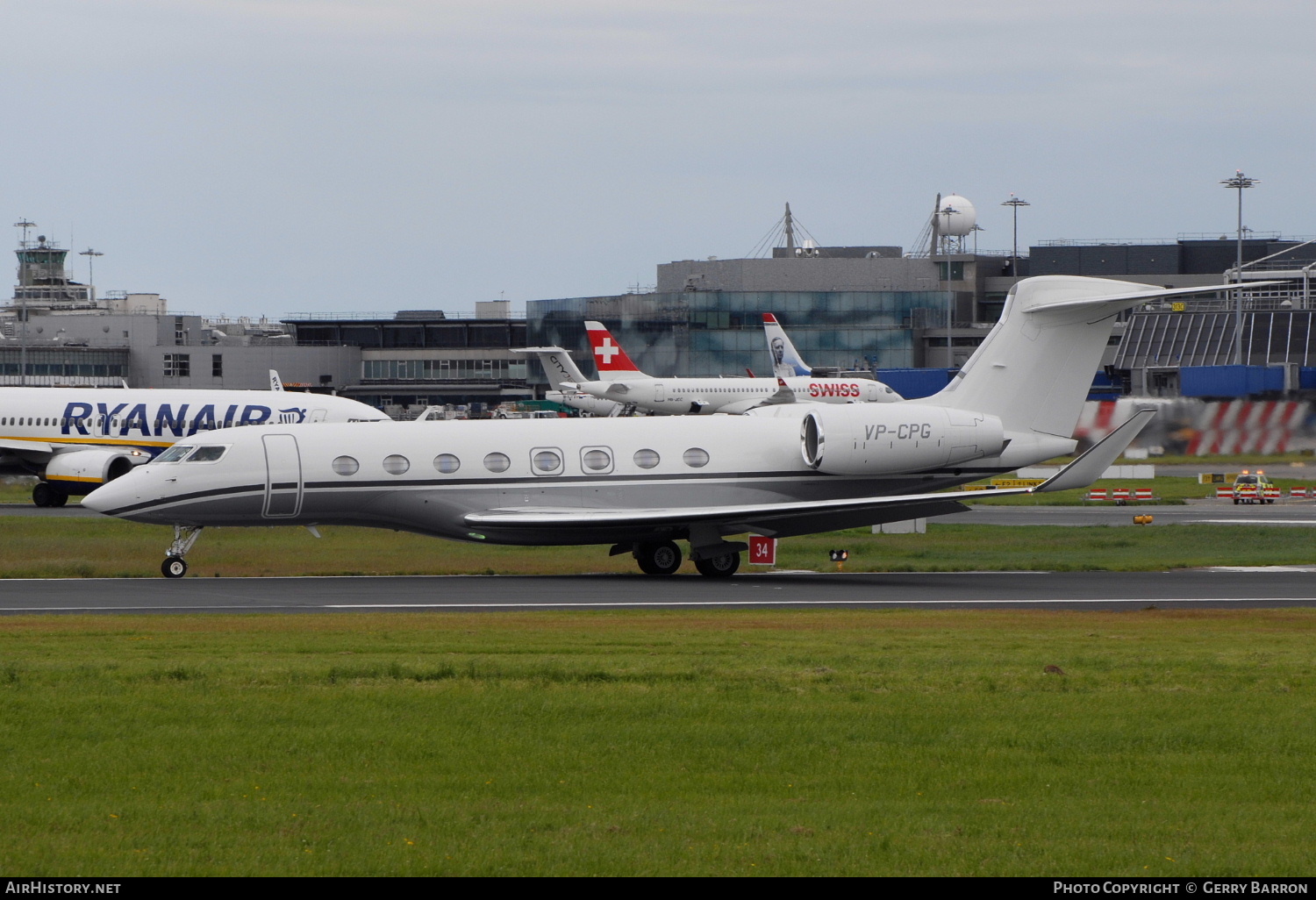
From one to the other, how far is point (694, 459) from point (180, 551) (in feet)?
31.7

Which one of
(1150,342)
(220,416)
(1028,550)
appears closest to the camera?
(1028,550)

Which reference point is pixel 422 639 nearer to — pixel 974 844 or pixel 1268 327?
pixel 974 844

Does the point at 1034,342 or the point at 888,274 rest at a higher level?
the point at 888,274

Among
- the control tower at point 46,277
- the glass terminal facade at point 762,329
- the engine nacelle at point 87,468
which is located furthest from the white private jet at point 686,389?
the control tower at point 46,277

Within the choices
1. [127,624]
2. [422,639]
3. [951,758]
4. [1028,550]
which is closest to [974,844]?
[951,758]

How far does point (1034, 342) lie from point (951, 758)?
20.0 meters

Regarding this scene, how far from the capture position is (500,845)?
26.9ft

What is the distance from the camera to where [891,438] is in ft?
92.0

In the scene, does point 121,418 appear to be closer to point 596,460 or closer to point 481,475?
point 481,475

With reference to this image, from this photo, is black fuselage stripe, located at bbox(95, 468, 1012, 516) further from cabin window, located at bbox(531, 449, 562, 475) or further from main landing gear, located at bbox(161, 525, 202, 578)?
main landing gear, located at bbox(161, 525, 202, 578)

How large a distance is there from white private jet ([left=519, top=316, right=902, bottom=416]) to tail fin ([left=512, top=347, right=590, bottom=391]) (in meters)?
0.08

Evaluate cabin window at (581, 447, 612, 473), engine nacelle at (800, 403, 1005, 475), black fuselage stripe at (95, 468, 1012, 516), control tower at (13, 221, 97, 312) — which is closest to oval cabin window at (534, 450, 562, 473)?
black fuselage stripe at (95, 468, 1012, 516)
